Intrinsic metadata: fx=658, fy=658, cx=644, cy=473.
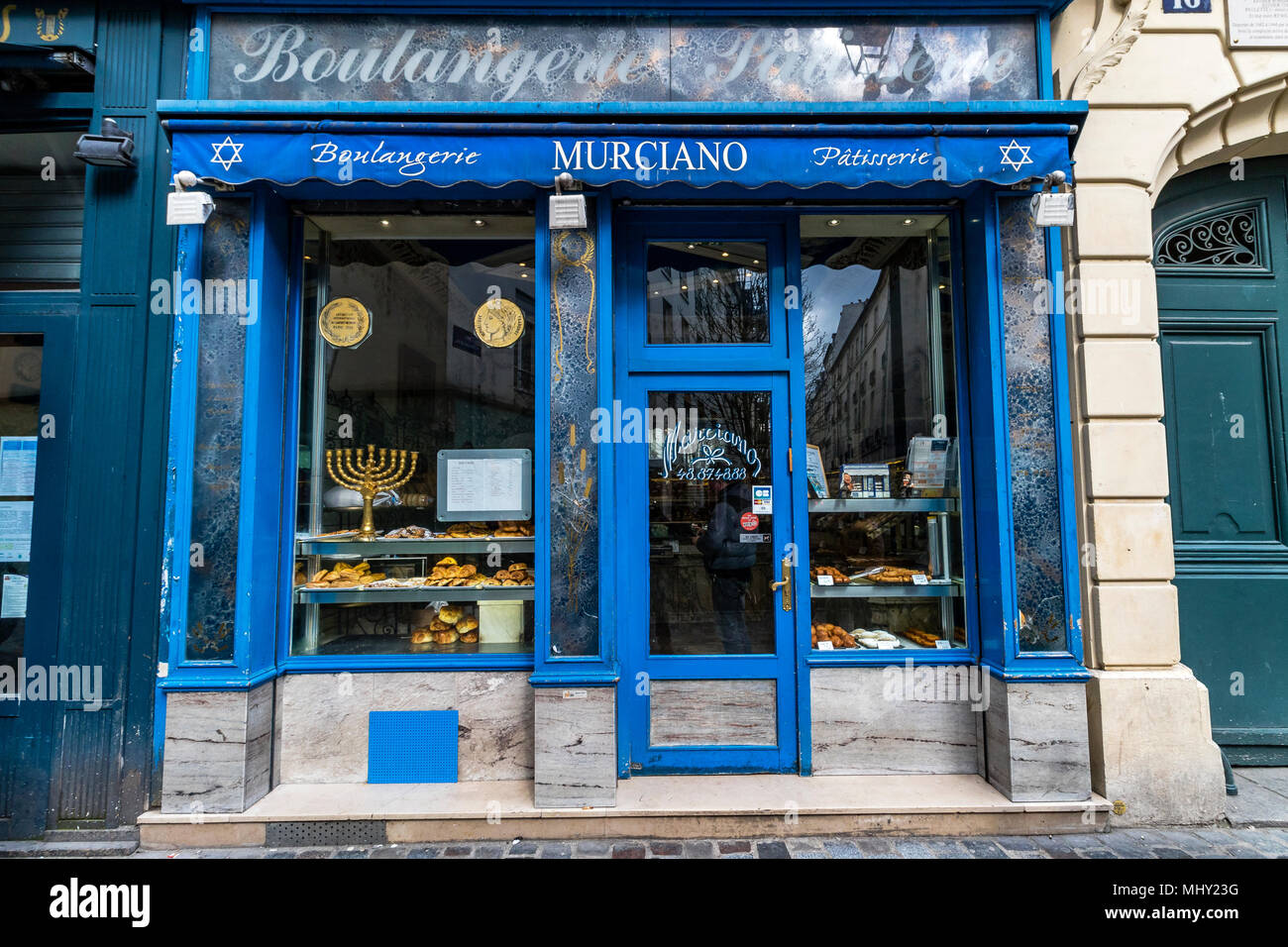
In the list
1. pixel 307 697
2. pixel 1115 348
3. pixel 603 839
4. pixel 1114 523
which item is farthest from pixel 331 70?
pixel 1114 523

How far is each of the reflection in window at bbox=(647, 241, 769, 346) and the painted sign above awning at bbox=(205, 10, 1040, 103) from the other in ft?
3.36

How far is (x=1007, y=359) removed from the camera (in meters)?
4.46

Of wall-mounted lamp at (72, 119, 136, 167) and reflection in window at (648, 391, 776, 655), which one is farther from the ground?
wall-mounted lamp at (72, 119, 136, 167)

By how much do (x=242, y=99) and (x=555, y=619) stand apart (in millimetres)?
4051

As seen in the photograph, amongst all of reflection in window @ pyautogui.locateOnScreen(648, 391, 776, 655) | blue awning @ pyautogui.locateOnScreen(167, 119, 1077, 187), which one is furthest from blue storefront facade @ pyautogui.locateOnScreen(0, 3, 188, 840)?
reflection in window @ pyautogui.locateOnScreen(648, 391, 776, 655)

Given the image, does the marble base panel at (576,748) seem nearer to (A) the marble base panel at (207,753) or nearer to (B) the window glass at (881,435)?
(B) the window glass at (881,435)

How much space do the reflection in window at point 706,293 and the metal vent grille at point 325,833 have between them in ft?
12.2

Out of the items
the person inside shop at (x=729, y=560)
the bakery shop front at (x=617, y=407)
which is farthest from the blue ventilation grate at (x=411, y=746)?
the person inside shop at (x=729, y=560)

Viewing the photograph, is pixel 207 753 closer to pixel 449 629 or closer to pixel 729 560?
pixel 449 629

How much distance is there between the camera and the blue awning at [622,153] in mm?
4148

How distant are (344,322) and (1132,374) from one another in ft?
18.5

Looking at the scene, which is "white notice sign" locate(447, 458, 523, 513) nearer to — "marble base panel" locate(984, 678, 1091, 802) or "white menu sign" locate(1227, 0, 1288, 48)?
"marble base panel" locate(984, 678, 1091, 802)

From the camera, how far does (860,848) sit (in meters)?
3.95

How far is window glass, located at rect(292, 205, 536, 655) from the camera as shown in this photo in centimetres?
486
